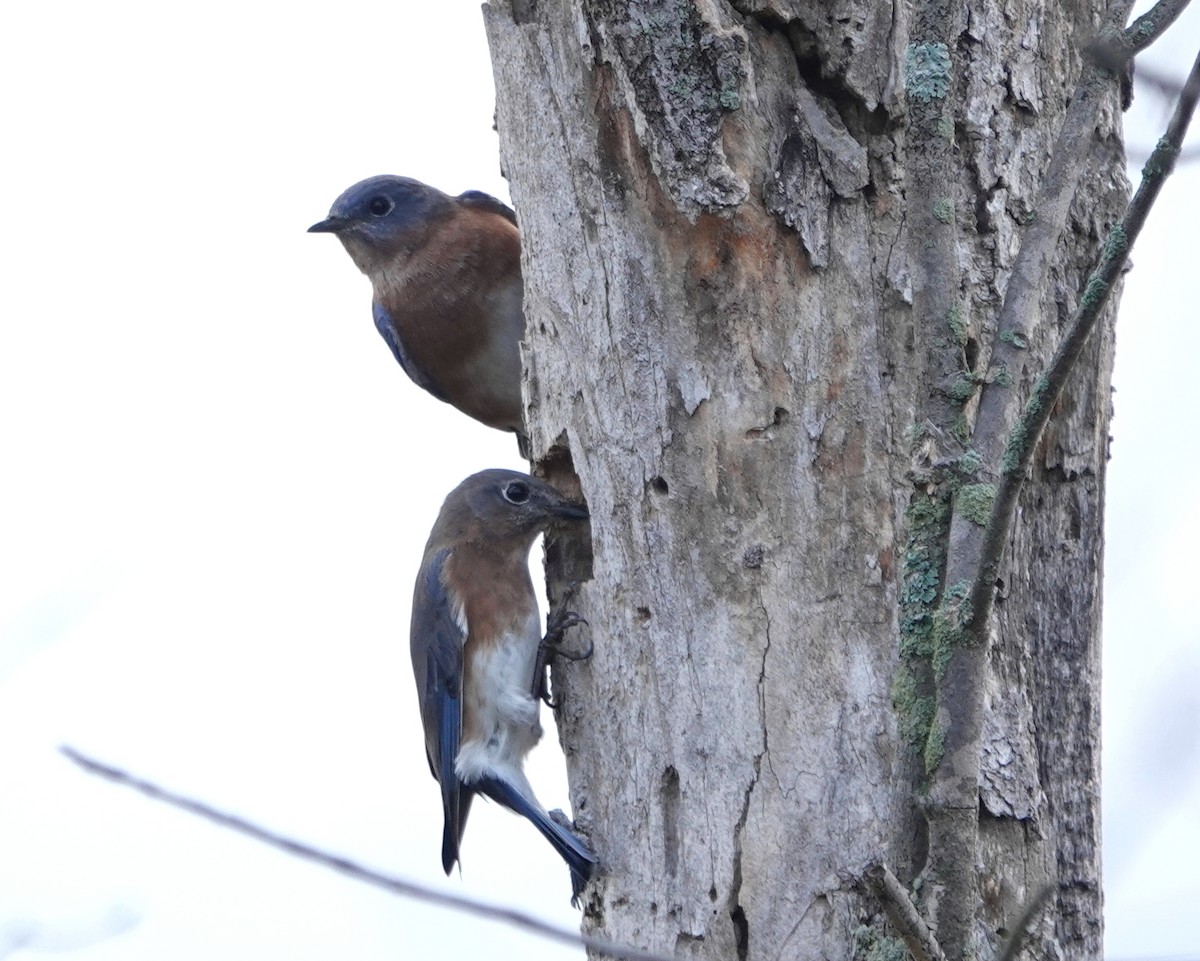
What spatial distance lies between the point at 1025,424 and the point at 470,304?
3111mm

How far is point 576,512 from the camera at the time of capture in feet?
12.6

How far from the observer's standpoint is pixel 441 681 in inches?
190

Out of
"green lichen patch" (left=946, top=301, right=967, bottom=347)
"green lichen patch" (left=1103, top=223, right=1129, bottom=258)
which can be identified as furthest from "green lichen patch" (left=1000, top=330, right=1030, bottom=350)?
Result: "green lichen patch" (left=1103, top=223, right=1129, bottom=258)

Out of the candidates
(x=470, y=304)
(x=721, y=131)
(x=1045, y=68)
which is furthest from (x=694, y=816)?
(x=470, y=304)

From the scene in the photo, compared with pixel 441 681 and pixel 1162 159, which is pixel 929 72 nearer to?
pixel 1162 159

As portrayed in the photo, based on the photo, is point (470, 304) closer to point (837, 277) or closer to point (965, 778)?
point (837, 277)

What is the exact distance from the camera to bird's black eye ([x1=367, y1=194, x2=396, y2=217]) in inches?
224

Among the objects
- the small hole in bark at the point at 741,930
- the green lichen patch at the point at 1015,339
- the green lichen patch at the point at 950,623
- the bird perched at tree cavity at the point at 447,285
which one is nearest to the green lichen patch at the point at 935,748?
the green lichen patch at the point at 950,623

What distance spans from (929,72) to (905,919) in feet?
4.90

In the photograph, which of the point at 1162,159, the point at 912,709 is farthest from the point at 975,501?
the point at 1162,159

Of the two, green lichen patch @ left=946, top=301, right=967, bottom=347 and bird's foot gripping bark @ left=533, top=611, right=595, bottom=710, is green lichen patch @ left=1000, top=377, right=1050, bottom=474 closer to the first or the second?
green lichen patch @ left=946, top=301, right=967, bottom=347

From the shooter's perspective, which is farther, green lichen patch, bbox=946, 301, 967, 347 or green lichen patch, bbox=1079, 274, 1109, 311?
green lichen patch, bbox=946, 301, 967, 347

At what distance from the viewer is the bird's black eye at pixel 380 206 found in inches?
224

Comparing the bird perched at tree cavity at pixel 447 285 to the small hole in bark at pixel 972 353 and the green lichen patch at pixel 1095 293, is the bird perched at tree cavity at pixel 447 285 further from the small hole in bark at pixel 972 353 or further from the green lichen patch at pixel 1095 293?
the green lichen patch at pixel 1095 293
